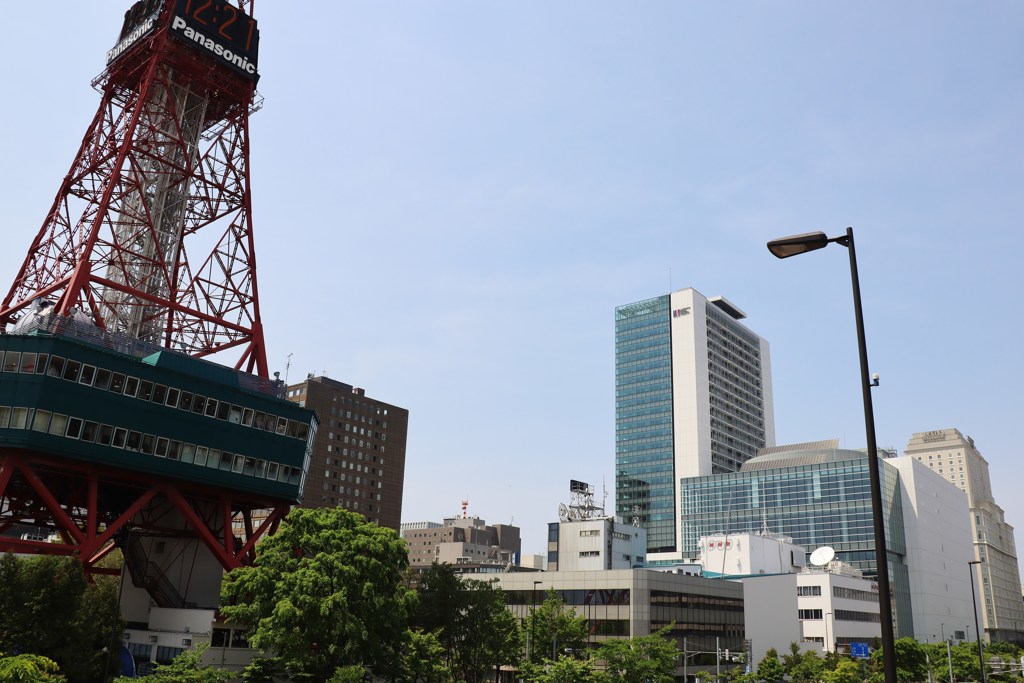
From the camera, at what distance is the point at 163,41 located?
272 feet

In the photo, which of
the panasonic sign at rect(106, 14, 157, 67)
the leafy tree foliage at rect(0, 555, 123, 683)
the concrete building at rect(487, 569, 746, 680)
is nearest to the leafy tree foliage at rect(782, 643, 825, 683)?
the concrete building at rect(487, 569, 746, 680)

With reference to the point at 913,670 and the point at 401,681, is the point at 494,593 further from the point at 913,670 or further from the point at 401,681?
the point at 913,670

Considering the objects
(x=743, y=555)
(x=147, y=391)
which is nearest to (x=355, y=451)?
(x=743, y=555)

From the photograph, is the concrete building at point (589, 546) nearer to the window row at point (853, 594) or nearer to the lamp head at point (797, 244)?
the window row at point (853, 594)

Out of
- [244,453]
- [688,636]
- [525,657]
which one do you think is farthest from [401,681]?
[688,636]

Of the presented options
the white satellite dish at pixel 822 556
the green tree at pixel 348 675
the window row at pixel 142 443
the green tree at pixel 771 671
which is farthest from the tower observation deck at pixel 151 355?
the white satellite dish at pixel 822 556

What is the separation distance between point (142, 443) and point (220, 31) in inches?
1857

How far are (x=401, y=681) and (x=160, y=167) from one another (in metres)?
58.5

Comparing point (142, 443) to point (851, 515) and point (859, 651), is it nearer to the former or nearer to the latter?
point (859, 651)

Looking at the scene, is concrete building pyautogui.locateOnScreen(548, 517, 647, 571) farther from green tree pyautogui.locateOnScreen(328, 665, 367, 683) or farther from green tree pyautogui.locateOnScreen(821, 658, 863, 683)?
green tree pyautogui.locateOnScreen(328, 665, 367, 683)

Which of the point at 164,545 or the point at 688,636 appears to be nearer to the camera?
the point at 164,545

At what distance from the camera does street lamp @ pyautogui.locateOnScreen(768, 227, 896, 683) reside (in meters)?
14.4

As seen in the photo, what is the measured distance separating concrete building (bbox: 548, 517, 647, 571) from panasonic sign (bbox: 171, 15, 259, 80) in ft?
303

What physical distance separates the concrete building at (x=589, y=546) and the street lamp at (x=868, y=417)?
131m
